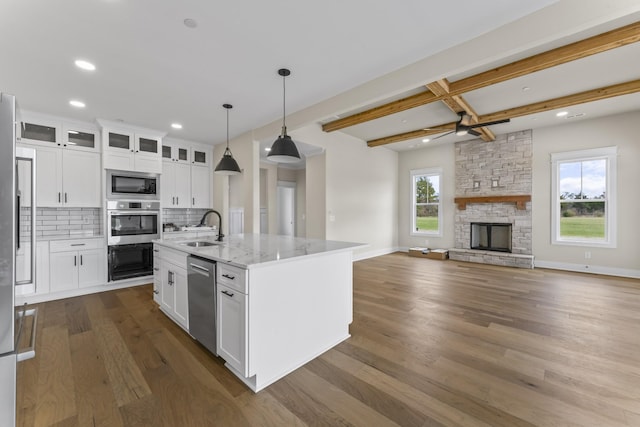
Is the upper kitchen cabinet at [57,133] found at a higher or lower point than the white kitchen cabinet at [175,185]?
higher

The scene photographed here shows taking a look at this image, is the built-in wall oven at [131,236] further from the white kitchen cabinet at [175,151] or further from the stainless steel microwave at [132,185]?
the white kitchen cabinet at [175,151]

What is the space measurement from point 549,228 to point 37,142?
9.34 metres

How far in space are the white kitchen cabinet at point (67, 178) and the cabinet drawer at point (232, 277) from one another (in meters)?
3.78

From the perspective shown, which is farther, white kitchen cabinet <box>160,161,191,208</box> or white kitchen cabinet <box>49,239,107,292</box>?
white kitchen cabinet <box>160,161,191,208</box>

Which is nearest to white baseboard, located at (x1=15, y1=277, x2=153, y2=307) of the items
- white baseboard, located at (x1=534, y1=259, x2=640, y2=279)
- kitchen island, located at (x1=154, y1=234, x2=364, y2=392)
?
kitchen island, located at (x1=154, y1=234, x2=364, y2=392)

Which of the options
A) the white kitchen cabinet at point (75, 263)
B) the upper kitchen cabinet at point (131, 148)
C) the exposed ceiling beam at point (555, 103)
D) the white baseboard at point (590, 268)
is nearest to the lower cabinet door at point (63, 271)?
the white kitchen cabinet at point (75, 263)

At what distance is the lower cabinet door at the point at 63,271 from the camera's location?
3848 mm

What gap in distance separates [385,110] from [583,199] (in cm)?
456

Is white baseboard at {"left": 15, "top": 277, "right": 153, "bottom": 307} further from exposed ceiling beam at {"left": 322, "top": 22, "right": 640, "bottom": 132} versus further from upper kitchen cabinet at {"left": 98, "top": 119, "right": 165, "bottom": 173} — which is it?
exposed ceiling beam at {"left": 322, "top": 22, "right": 640, "bottom": 132}

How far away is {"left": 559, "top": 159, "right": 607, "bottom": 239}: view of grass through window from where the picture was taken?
5.30 meters

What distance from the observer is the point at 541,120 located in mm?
5355

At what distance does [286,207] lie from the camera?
8.45 m

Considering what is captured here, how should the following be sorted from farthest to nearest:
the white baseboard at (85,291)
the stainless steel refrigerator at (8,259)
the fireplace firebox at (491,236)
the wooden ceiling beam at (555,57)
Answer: the fireplace firebox at (491,236)
the white baseboard at (85,291)
the wooden ceiling beam at (555,57)
the stainless steel refrigerator at (8,259)

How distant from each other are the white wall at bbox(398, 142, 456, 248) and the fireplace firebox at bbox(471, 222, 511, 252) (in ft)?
1.73
